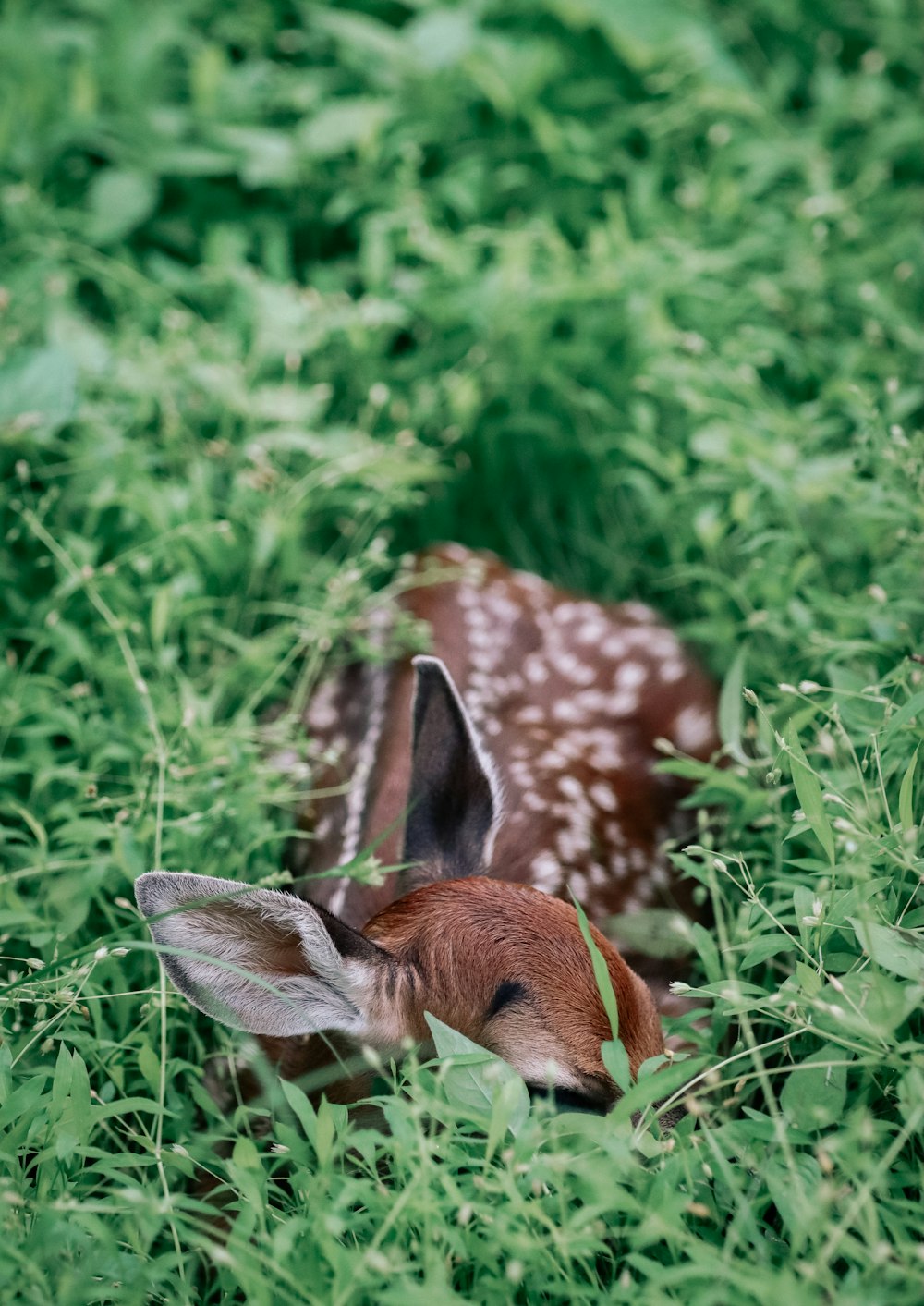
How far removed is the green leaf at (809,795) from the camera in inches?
80.4

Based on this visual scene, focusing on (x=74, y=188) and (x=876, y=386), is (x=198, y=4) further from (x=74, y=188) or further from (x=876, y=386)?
(x=876, y=386)

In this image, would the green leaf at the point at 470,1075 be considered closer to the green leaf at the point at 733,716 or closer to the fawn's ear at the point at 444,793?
the fawn's ear at the point at 444,793

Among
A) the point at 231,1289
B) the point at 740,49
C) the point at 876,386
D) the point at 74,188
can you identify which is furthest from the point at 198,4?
the point at 231,1289

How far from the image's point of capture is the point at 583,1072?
2.08 meters

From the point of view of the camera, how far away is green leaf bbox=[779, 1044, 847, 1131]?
1936mm

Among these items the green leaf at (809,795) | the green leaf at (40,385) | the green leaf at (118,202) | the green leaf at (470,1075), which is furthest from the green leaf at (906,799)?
the green leaf at (118,202)

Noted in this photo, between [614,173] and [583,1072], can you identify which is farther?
[614,173]

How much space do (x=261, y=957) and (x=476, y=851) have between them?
1.80 ft

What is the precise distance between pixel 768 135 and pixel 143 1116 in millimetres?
3649

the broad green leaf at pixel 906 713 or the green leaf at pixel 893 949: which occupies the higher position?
the broad green leaf at pixel 906 713

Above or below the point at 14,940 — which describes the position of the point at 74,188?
above

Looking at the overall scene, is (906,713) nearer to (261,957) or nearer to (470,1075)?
(470,1075)

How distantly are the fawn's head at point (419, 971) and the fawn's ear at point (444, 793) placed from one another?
0.26 meters

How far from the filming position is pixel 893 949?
1.94 metres
